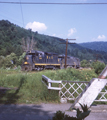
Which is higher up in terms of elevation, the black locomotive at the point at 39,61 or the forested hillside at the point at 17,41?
the forested hillside at the point at 17,41

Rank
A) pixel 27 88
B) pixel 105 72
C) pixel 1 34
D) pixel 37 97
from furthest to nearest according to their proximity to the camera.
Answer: pixel 1 34 → pixel 27 88 → pixel 37 97 → pixel 105 72

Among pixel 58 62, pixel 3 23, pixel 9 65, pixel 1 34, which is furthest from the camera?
pixel 3 23

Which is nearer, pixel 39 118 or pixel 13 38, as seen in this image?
pixel 39 118

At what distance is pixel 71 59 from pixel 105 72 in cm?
3139

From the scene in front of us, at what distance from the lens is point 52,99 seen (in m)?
6.43

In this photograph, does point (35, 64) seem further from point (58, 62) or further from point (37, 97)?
point (37, 97)

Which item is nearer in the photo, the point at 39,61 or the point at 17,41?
the point at 39,61

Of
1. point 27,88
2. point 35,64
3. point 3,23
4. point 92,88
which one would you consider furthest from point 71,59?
point 3,23

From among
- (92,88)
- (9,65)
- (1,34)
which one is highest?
(1,34)

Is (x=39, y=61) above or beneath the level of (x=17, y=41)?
beneath

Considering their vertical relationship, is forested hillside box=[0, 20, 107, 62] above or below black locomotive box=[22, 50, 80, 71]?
above

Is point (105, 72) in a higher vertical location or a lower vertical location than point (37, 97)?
higher

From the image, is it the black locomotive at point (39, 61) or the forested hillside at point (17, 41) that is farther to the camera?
the forested hillside at point (17, 41)

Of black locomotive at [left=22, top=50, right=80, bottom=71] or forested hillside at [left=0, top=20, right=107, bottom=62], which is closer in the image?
black locomotive at [left=22, top=50, right=80, bottom=71]
